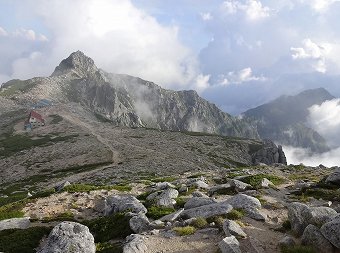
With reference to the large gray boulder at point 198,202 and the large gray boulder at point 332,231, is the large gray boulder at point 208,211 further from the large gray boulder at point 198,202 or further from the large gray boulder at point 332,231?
the large gray boulder at point 332,231

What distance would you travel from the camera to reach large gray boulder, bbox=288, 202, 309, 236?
19.6 metres

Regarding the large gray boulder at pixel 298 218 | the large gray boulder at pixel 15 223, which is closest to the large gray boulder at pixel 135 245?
the large gray boulder at pixel 298 218

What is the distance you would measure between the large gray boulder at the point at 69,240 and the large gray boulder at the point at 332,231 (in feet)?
35.2

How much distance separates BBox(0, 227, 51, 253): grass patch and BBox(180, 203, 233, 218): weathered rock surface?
8.75 meters

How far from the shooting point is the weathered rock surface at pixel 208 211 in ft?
74.3

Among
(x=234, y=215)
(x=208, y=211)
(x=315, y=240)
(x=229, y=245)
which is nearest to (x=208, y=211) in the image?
(x=208, y=211)

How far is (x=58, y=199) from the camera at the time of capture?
36844 millimetres

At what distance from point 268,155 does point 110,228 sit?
129m

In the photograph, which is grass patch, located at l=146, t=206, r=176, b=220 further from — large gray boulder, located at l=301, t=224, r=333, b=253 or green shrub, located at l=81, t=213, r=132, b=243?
large gray boulder, located at l=301, t=224, r=333, b=253

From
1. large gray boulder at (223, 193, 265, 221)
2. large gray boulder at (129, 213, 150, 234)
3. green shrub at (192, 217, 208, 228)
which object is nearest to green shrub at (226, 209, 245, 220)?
large gray boulder at (223, 193, 265, 221)

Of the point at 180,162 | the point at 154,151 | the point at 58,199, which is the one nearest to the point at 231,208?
the point at 58,199

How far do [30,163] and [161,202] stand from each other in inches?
2980

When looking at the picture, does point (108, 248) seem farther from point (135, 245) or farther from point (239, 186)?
point (239, 186)

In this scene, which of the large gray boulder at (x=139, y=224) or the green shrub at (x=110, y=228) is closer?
the large gray boulder at (x=139, y=224)
